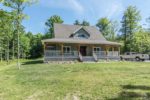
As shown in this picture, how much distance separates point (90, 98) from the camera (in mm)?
9680

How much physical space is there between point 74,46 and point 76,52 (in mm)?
1711

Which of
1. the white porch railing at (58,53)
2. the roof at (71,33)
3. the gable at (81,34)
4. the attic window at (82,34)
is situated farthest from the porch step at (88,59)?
the attic window at (82,34)

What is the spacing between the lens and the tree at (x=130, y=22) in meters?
55.5

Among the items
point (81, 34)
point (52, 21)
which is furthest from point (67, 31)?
point (52, 21)

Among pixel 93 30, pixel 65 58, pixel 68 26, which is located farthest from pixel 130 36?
pixel 65 58

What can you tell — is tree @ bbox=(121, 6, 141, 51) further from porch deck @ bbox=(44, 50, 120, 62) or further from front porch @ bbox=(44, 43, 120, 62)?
porch deck @ bbox=(44, 50, 120, 62)

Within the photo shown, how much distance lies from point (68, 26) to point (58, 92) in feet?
90.3

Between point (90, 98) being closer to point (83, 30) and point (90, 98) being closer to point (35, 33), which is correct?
point (83, 30)

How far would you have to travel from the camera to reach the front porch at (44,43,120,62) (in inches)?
1172

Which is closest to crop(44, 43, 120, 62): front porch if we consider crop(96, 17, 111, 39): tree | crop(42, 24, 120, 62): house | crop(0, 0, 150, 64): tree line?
crop(42, 24, 120, 62): house

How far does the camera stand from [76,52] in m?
31.4

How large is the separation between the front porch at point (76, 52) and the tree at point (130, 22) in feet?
74.5

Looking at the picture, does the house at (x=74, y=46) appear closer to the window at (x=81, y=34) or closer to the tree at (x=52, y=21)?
the window at (x=81, y=34)

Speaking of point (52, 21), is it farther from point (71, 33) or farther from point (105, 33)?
point (71, 33)
